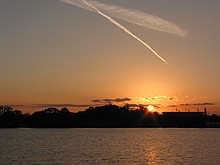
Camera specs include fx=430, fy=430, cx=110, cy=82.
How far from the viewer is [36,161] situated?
59719 mm

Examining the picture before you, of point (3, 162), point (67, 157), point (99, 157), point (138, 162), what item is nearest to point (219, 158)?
point (138, 162)

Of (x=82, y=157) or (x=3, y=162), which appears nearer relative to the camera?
(x=3, y=162)

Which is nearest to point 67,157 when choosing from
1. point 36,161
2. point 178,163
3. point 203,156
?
point 36,161

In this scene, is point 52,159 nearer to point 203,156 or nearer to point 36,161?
point 36,161

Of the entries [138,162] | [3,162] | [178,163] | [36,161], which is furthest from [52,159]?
[178,163]

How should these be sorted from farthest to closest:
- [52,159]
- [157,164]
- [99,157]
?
[99,157] → [52,159] → [157,164]

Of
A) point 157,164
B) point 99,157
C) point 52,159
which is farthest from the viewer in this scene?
point 99,157

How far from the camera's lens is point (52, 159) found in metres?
62.4

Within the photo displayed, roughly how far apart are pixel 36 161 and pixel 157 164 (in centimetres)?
1672

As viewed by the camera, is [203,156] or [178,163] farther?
[203,156]

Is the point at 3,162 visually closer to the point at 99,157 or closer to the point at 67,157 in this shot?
the point at 67,157

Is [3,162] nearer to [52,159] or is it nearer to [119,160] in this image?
[52,159]

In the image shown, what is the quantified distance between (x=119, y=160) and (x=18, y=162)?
14.4 m

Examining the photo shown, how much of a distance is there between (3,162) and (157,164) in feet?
69.1
